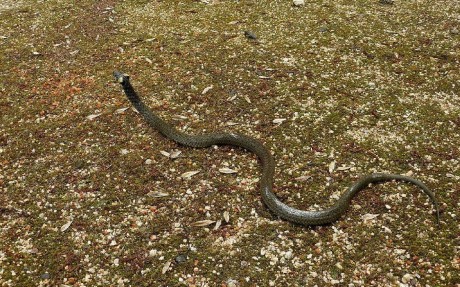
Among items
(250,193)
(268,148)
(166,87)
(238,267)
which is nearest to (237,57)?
(166,87)

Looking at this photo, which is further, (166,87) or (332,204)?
(166,87)

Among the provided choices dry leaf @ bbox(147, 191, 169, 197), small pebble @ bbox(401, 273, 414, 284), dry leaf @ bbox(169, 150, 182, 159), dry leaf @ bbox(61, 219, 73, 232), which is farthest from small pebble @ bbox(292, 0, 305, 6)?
dry leaf @ bbox(61, 219, 73, 232)

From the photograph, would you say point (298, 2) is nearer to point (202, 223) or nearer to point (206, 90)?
point (206, 90)

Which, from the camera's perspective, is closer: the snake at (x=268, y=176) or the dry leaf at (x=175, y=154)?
the snake at (x=268, y=176)

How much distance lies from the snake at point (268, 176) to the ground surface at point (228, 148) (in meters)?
0.15

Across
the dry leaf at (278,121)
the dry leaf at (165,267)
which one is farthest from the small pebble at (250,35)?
the dry leaf at (165,267)

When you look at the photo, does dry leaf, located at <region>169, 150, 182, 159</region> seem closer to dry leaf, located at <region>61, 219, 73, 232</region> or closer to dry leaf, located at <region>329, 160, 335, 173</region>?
dry leaf, located at <region>61, 219, 73, 232</region>

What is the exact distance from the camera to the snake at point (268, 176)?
6.05 m

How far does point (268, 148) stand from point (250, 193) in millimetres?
1133

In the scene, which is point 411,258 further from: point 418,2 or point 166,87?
point 418,2

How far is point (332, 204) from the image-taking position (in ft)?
21.0

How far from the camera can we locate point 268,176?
6715mm

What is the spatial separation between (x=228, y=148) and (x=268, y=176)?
1092mm

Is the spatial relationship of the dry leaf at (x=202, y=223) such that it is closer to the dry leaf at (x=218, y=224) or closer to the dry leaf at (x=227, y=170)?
the dry leaf at (x=218, y=224)
